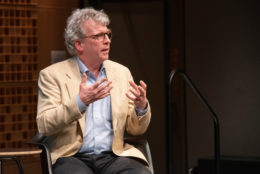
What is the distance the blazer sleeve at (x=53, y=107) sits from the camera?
3.93 metres

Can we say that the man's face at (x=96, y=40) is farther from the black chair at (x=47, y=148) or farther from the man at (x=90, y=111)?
the black chair at (x=47, y=148)

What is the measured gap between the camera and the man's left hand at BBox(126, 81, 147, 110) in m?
3.94

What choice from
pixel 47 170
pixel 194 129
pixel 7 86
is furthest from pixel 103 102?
pixel 194 129

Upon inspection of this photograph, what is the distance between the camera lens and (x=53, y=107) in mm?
4066

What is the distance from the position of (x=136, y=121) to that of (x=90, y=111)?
314 millimetres

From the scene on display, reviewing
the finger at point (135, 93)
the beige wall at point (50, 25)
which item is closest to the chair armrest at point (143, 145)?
the finger at point (135, 93)

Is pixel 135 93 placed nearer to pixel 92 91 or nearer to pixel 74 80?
pixel 92 91

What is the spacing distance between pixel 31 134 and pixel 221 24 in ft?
7.82

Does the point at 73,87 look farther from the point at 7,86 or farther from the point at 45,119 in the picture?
the point at 7,86

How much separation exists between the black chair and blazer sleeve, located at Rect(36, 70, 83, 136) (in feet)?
0.41

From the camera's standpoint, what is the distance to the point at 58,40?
659cm

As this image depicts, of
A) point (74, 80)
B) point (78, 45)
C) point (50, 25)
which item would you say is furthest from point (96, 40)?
point (50, 25)

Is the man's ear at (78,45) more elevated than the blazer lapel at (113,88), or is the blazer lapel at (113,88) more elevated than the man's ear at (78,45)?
the man's ear at (78,45)

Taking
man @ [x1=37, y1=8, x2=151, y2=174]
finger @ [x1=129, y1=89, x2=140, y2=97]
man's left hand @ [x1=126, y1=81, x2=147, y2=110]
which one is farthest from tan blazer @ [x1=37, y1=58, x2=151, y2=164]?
finger @ [x1=129, y1=89, x2=140, y2=97]
